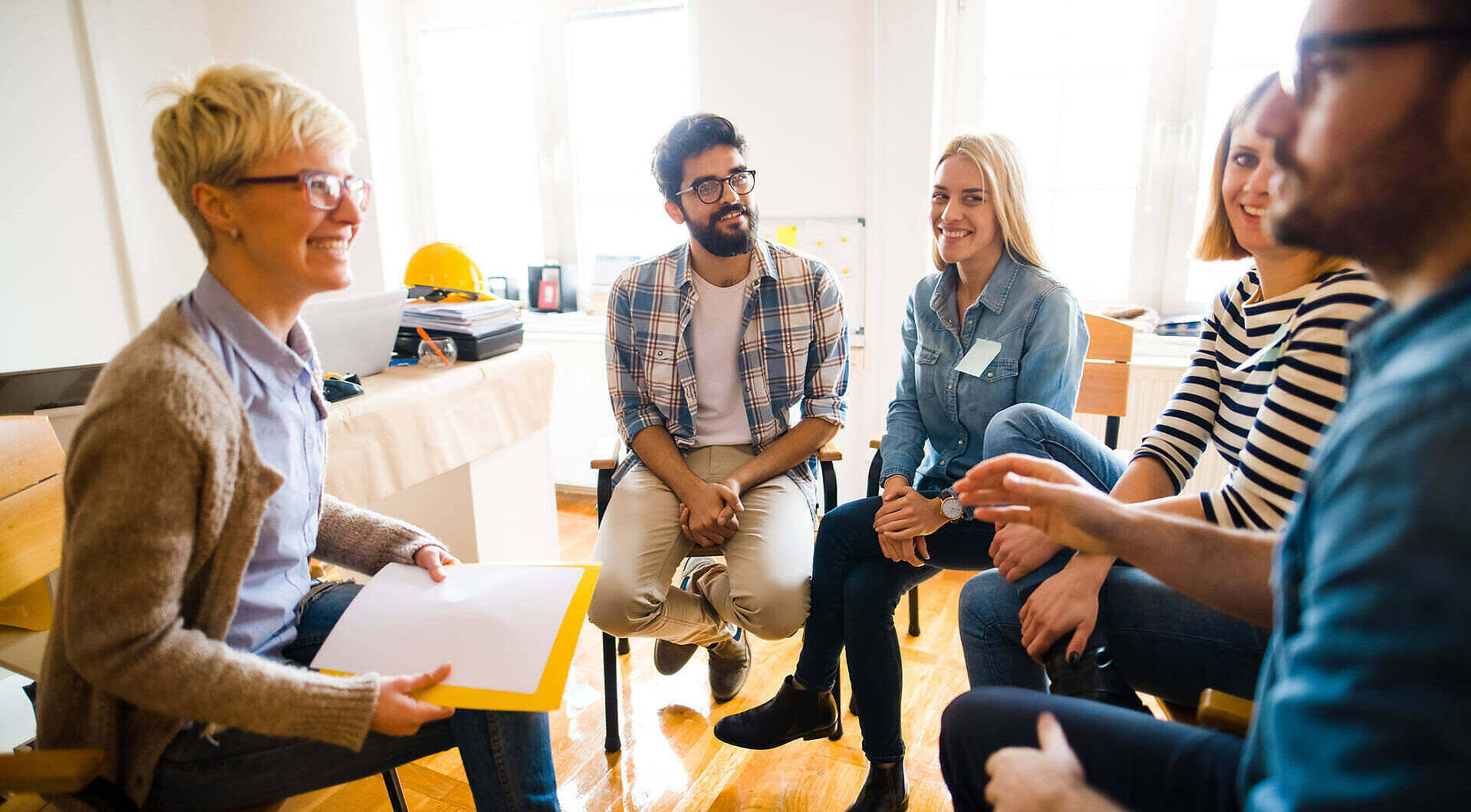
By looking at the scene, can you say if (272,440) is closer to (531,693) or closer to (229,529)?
(229,529)

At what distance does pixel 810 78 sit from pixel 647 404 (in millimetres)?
1526

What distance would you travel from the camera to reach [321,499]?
1210 millimetres

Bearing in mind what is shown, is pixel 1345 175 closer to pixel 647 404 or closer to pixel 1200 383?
pixel 1200 383

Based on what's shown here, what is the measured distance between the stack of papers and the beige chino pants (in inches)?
28.1

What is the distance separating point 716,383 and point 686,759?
880mm

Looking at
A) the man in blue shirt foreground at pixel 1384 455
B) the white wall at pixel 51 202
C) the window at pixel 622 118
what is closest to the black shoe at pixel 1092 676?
the man in blue shirt foreground at pixel 1384 455

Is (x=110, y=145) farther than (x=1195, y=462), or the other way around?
(x=110, y=145)

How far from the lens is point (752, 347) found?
186 cm

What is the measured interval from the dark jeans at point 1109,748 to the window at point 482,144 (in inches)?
124

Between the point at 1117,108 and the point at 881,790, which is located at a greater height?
the point at 1117,108

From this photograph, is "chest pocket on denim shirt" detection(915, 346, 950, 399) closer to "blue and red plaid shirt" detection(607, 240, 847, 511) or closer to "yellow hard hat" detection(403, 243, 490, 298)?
"blue and red plaid shirt" detection(607, 240, 847, 511)

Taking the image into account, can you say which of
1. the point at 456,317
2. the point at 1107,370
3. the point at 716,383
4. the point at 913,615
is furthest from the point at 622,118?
the point at 913,615

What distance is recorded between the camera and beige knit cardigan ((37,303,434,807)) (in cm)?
81

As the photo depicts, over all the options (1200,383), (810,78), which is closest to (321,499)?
(1200,383)
